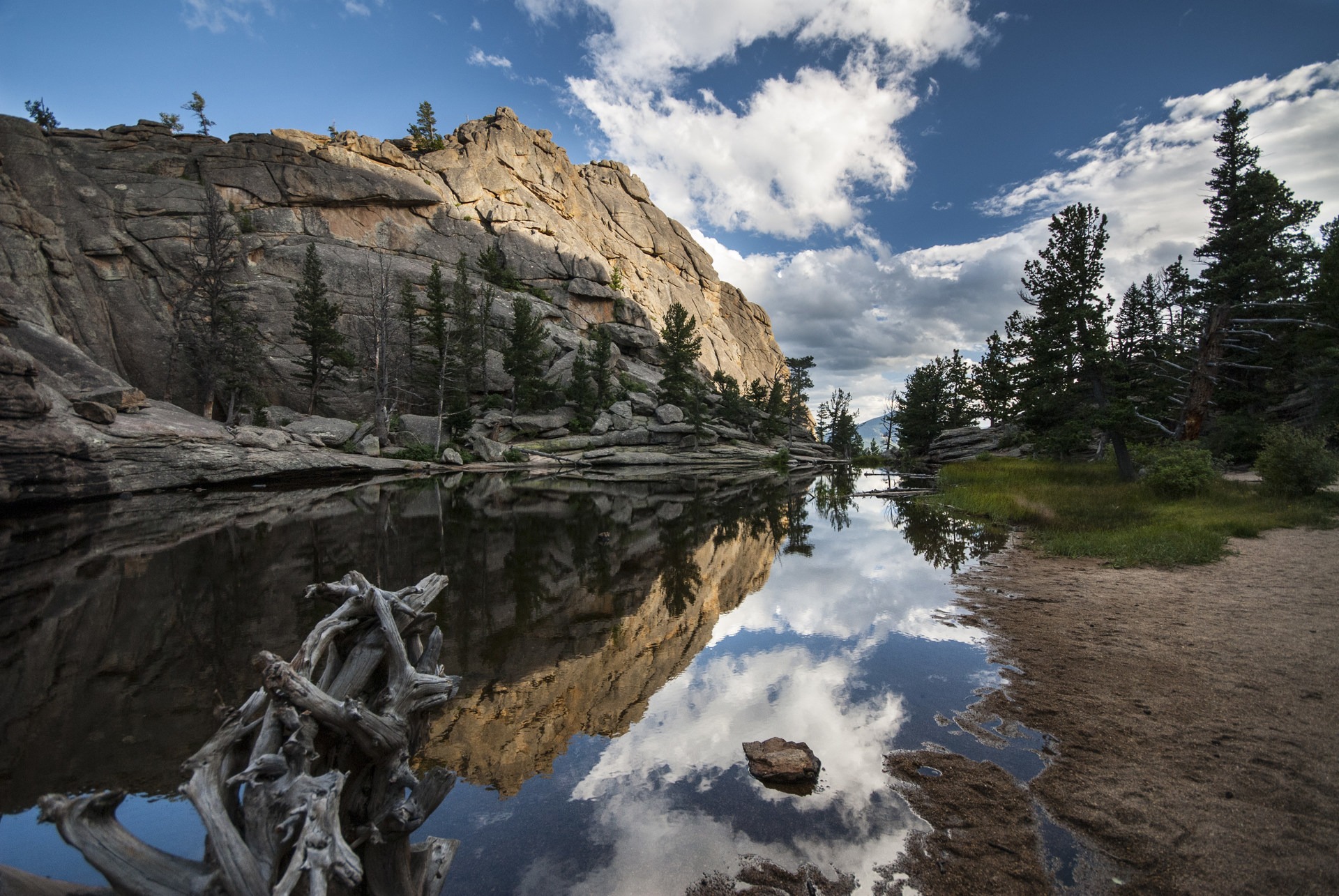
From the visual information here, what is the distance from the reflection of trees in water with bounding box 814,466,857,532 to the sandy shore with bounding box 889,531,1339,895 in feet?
38.3

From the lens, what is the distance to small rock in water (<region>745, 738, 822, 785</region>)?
191 inches

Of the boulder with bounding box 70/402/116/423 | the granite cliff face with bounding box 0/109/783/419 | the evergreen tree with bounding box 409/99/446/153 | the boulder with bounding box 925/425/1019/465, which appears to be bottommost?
the boulder with bounding box 70/402/116/423

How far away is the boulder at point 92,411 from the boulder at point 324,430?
11764 mm

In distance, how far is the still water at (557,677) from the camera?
4.10 m

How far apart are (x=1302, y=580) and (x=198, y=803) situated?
15088 millimetres

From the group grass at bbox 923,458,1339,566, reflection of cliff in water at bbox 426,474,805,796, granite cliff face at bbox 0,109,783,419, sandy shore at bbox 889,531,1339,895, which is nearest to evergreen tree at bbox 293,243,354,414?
granite cliff face at bbox 0,109,783,419

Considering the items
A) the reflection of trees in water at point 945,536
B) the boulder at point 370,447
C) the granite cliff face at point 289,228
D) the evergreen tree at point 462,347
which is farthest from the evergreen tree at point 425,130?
the reflection of trees in water at point 945,536

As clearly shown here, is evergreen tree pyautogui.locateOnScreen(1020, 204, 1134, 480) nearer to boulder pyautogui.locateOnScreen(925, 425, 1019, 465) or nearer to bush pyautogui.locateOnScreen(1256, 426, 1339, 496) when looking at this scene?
bush pyautogui.locateOnScreen(1256, 426, 1339, 496)

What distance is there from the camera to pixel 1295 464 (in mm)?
16438

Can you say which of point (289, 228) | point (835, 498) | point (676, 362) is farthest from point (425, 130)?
point (835, 498)

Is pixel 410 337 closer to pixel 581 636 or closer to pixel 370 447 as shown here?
pixel 370 447

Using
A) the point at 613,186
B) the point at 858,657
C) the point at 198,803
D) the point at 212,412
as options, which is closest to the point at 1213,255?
the point at 858,657

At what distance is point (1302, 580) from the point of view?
9.34m

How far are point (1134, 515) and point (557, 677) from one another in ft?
61.6
